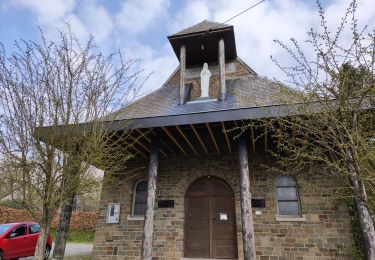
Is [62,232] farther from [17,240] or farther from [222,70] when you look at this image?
[222,70]

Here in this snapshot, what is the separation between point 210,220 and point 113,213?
2757 mm

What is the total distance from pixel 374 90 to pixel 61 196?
439 cm

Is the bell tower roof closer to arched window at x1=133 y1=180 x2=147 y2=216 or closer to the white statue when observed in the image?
the white statue

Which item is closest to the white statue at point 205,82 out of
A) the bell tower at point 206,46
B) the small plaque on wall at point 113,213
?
the bell tower at point 206,46

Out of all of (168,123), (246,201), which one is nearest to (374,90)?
(246,201)

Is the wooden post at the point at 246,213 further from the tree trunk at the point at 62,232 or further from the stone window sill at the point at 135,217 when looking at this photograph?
the tree trunk at the point at 62,232

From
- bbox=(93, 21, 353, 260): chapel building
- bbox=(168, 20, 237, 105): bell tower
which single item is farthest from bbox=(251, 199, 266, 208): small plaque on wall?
bbox=(168, 20, 237, 105): bell tower

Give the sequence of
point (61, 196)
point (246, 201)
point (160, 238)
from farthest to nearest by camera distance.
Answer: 1. point (160, 238)
2. point (246, 201)
3. point (61, 196)

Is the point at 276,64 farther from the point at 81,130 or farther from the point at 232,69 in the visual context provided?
the point at 232,69

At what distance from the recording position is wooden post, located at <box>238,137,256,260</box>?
5.25 meters

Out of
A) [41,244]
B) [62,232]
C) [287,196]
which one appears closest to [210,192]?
[287,196]

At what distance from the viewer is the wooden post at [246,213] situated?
5.25 meters

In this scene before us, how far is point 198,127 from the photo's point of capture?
6.17 metres

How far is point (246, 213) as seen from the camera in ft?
18.3
